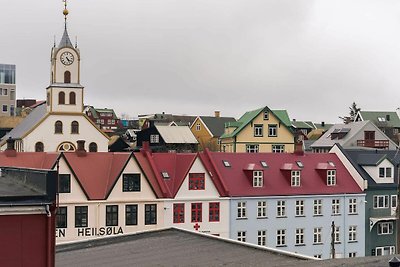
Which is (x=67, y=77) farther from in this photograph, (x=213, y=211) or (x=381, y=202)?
(x=381, y=202)

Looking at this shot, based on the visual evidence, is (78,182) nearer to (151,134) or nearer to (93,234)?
(93,234)

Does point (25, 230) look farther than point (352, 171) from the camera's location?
No

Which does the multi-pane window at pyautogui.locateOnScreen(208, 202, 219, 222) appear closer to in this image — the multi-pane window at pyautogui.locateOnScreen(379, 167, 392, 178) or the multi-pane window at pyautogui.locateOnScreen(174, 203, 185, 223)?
the multi-pane window at pyautogui.locateOnScreen(174, 203, 185, 223)

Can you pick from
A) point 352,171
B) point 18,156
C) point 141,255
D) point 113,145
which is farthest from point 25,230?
point 113,145

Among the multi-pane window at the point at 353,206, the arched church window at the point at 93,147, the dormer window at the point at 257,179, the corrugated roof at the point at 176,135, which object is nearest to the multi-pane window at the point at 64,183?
the dormer window at the point at 257,179

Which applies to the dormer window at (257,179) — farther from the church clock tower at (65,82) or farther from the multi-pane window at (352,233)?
the church clock tower at (65,82)

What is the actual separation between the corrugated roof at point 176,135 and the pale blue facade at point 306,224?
52.2 meters

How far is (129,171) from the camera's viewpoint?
137 ft

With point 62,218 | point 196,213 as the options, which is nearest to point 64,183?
point 62,218

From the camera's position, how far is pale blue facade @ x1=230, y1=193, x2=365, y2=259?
43500 millimetres

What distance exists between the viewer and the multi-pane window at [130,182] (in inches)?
1630

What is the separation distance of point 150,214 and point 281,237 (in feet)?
30.5

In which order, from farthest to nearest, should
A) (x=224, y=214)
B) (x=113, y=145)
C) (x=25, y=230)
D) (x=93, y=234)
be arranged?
(x=113, y=145)
(x=224, y=214)
(x=93, y=234)
(x=25, y=230)

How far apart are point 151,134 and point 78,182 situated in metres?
59.1
